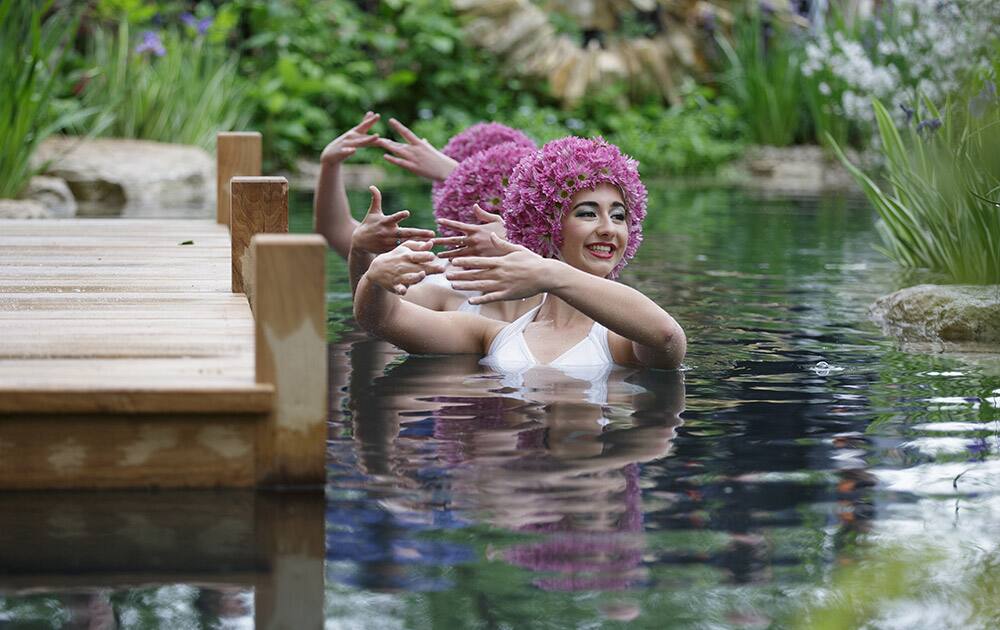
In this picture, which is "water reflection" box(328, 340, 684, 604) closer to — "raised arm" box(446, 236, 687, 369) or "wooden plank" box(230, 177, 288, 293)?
"raised arm" box(446, 236, 687, 369)

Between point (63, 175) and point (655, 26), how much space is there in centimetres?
1032

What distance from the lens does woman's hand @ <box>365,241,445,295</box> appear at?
4.15m

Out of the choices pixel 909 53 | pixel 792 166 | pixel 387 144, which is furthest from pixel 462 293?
pixel 792 166

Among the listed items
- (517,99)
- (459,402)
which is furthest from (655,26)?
(459,402)

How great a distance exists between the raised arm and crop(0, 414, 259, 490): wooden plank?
3.06 feet

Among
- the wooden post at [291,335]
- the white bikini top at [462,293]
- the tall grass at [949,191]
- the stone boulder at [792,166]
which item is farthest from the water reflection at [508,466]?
the stone boulder at [792,166]

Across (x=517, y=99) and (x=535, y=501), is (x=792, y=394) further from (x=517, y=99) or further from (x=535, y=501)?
(x=517, y=99)

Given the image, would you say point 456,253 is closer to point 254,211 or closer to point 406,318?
point 406,318

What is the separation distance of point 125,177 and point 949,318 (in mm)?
7839

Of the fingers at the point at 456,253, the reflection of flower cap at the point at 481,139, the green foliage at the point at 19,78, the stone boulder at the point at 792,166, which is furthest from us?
the stone boulder at the point at 792,166

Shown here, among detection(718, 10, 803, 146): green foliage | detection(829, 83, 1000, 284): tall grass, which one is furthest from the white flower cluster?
detection(718, 10, 803, 146): green foliage

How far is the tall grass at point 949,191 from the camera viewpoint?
19.0 feet

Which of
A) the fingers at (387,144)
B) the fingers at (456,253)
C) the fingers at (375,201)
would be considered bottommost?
the fingers at (456,253)

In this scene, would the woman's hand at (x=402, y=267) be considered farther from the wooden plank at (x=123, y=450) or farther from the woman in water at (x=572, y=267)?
the wooden plank at (x=123, y=450)
